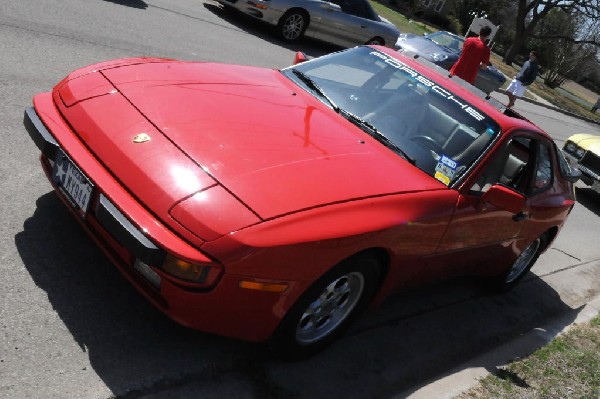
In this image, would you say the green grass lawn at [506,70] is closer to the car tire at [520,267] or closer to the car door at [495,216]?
the car tire at [520,267]

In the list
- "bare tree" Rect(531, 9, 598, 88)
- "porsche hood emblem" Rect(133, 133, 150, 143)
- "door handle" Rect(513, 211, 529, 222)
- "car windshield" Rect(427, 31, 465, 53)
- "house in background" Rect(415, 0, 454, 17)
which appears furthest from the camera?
"house in background" Rect(415, 0, 454, 17)

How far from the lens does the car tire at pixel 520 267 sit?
508cm

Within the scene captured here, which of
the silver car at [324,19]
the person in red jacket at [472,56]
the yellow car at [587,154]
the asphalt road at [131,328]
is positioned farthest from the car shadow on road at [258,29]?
the asphalt road at [131,328]

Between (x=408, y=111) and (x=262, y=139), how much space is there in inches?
49.0

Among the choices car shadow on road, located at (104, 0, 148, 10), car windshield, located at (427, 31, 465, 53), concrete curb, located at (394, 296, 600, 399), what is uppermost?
car windshield, located at (427, 31, 465, 53)

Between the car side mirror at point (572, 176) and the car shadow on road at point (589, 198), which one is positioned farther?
the car shadow on road at point (589, 198)

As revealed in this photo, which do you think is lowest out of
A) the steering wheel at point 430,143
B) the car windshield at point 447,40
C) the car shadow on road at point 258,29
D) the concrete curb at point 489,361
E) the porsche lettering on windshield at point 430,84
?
the car shadow on road at point 258,29

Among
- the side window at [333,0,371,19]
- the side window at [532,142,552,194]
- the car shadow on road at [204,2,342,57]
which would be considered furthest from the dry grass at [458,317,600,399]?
the side window at [333,0,371,19]

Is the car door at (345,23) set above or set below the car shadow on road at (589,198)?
above

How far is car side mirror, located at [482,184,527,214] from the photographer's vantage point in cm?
366

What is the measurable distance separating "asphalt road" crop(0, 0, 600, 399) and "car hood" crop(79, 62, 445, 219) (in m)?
0.89

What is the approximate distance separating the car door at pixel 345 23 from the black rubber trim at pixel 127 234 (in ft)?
35.9

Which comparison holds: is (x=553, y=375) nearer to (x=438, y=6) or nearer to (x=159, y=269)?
(x=159, y=269)

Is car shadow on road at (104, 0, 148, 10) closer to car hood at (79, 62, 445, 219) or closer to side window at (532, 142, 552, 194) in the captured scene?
car hood at (79, 62, 445, 219)
